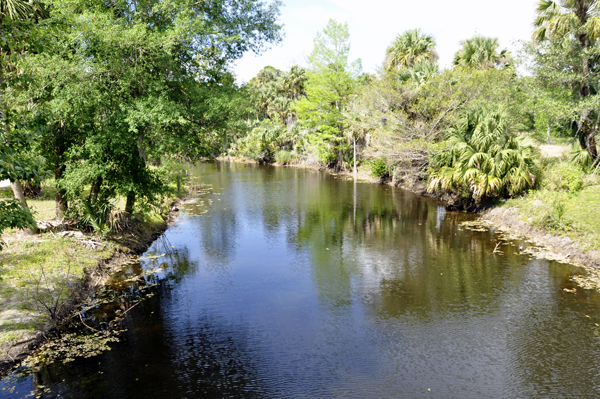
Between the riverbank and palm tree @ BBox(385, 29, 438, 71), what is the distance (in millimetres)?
32761

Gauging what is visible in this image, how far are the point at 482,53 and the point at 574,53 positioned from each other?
17.7m

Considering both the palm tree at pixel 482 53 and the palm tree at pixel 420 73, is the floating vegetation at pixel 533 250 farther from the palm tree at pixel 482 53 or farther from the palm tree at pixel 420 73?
the palm tree at pixel 482 53

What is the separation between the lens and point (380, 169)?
3866 centimetres

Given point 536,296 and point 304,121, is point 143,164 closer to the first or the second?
point 536,296

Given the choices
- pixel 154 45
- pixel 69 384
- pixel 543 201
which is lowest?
pixel 69 384

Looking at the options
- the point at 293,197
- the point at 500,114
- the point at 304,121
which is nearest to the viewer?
the point at 500,114

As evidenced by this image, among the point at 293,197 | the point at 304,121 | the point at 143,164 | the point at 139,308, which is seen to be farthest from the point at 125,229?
the point at 304,121

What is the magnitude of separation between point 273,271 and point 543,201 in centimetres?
1317

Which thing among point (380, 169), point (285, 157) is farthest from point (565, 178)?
point (285, 157)

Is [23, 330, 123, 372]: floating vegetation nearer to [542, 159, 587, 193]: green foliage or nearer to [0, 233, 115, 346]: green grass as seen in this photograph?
[0, 233, 115, 346]: green grass

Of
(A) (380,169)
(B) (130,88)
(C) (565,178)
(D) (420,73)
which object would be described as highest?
(D) (420,73)

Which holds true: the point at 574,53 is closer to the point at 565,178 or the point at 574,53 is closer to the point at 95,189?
the point at 565,178

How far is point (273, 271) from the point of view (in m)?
15.1

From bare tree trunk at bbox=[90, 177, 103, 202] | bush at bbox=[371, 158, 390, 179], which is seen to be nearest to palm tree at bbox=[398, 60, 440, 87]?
bush at bbox=[371, 158, 390, 179]
